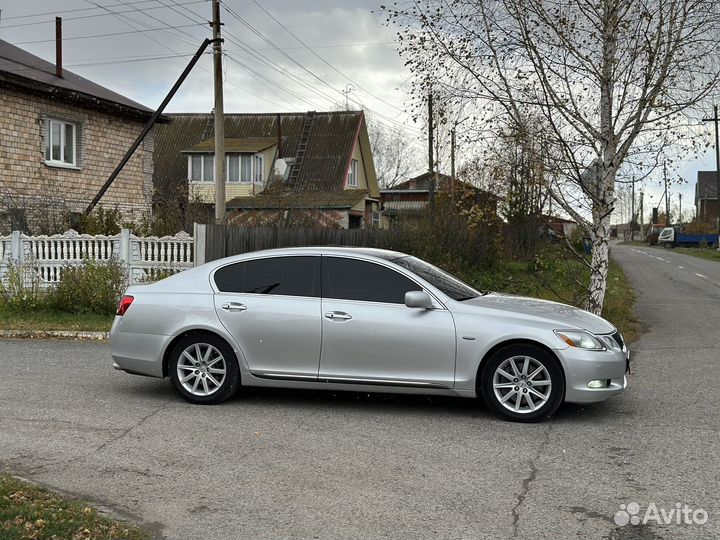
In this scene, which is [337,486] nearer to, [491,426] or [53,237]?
[491,426]

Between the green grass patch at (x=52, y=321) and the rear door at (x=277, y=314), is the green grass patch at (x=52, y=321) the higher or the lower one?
the lower one

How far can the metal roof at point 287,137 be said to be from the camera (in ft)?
130

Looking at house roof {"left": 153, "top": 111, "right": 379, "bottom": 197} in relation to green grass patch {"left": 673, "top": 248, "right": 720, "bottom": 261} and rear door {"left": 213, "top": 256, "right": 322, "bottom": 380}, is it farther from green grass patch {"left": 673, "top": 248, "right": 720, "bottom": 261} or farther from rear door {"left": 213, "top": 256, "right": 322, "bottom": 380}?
rear door {"left": 213, "top": 256, "right": 322, "bottom": 380}

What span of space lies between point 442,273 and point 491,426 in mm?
1890

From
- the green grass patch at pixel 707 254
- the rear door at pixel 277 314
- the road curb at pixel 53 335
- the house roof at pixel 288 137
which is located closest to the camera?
the rear door at pixel 277 314

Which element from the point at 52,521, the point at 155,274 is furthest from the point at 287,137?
the point at 52,521

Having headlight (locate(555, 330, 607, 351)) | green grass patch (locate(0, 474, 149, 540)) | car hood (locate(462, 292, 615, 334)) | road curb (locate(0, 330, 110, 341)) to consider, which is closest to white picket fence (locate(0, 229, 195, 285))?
road curb (locate(0, 330, 110, 341))

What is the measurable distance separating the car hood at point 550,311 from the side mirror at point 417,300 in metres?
0.38

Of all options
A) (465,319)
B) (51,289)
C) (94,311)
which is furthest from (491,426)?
(51,289)

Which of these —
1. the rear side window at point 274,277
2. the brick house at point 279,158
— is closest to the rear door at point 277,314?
the rear side window at point 274,277

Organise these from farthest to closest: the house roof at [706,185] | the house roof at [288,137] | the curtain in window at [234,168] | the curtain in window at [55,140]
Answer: the house roof at [706,185]
the house roof at [288,137]
the curtain in window at [234,168]
the curtain in window at [55,140]

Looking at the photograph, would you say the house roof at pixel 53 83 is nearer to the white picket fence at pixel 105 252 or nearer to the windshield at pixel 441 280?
the white picket fence at pixel 105 252

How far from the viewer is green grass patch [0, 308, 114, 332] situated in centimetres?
1297

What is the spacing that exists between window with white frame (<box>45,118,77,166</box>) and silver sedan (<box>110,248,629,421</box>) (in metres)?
15.5
